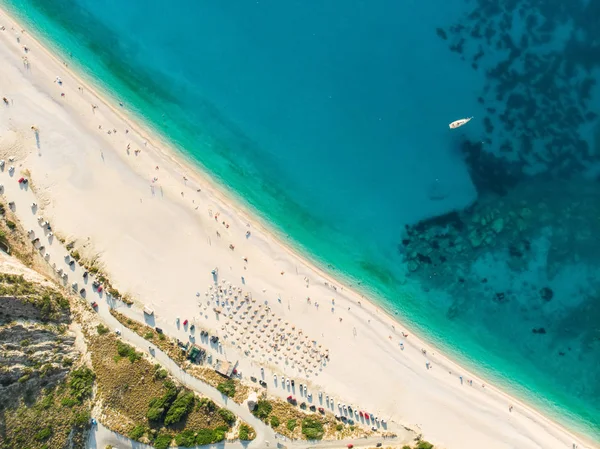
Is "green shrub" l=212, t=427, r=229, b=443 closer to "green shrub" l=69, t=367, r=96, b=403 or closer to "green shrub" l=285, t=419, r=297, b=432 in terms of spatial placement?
A: "green shrub" l=285, t=419, r=297, b=432

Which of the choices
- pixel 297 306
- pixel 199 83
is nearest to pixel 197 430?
pixel 297 306

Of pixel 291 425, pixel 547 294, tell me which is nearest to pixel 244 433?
pixel 291 425

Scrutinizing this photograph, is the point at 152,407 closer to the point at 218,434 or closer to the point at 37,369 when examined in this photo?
the point at 218,434

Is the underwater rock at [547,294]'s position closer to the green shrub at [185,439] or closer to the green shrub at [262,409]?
the green shrub at [262,409]

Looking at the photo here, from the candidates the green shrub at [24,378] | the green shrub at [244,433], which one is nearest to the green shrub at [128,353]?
the green shrub at [24,378]

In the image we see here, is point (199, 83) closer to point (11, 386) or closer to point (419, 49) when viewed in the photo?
point (419, 49)

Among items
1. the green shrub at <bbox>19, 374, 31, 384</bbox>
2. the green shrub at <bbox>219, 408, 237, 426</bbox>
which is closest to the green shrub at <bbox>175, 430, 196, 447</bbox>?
the green shrub at <bbox>219, 408, 237, 426</bbox>
